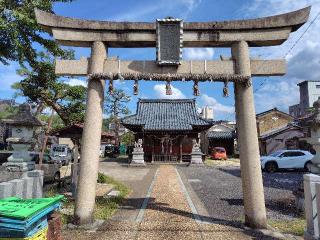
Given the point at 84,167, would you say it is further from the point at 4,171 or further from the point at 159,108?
the point at 159,108

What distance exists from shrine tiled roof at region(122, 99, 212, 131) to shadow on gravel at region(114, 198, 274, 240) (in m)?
21.0

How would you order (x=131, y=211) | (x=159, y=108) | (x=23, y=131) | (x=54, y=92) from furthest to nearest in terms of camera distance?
(x=159, y=108), (x=54, y=92), (x=23, y=131), (x=131, y=211)

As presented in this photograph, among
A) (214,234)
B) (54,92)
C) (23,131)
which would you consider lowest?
(214,234)

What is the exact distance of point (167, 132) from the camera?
3278cm

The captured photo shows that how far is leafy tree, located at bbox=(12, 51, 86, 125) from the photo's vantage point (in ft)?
53.1

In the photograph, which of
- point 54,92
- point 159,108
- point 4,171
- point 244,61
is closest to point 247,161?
point 244,61

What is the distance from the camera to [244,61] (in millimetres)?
8227

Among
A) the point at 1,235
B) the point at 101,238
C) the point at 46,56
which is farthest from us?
the point at 46,56

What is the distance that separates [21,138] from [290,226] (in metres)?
8.84

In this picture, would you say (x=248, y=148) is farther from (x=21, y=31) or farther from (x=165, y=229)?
(x=21, y=31)

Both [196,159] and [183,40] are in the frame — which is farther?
[196,159]

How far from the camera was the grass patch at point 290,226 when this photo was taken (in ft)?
24.6

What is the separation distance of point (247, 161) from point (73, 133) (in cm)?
848

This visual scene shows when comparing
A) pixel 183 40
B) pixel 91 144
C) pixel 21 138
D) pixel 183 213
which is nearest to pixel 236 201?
pixel 183 213
